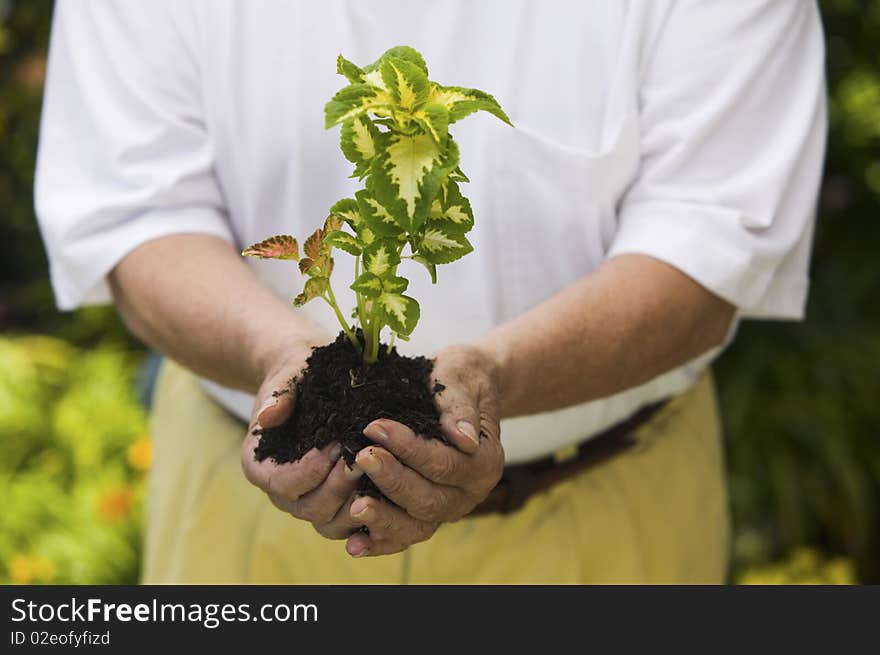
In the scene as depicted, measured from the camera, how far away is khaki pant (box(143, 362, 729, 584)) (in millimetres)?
1806

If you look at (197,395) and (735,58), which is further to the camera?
(197,395)

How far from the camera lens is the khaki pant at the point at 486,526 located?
1806 millimetres

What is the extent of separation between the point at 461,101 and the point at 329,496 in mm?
432

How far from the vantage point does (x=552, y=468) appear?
1774 mm

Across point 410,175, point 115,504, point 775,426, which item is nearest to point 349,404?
point 410,175

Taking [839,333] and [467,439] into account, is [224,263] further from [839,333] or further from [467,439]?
[839,333]

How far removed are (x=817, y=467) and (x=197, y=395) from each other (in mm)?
1956

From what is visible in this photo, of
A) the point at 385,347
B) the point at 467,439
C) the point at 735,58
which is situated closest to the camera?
the point at 467,439

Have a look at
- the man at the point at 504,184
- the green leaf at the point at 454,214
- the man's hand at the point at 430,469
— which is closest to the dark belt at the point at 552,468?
the man at the point at 504,184

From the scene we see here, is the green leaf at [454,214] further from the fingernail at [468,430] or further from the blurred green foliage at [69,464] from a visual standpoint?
the blurred green foliage at [69,464]

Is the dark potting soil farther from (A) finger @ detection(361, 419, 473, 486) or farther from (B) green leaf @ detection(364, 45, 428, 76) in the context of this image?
(B) green leaf @ detection(364, 45, 428, 76)

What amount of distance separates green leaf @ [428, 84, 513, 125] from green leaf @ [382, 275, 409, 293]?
18cm
